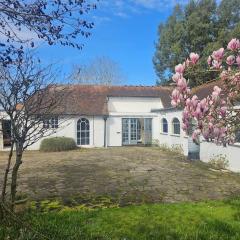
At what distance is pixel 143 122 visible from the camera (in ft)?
108

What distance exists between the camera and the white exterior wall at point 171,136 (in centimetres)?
2477

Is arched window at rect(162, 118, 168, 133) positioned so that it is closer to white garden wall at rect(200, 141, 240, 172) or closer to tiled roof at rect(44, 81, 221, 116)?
tiled roof at rect(44, 81, 221, 116)

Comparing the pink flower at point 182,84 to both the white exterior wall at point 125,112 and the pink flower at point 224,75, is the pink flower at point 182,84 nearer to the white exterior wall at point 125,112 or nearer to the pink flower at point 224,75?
the pink flower at point 224,75

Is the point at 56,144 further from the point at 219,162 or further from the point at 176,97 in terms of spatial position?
the point at 176,97

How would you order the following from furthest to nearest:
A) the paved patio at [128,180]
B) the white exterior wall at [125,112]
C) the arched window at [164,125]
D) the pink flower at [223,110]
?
the white exterior wall at [125,112], the arched window at [164,125], the paved patio at [128,180], the pink flower at [223,110]

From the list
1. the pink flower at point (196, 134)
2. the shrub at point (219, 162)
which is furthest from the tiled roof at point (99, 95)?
the pink flower at point (196, 134)

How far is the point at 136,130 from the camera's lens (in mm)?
33094

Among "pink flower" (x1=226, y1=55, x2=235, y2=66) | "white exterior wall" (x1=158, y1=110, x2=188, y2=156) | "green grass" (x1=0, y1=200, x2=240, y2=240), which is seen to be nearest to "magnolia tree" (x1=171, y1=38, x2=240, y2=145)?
"pink flower" (x1=226, y1=55, x2=235, y2=66)

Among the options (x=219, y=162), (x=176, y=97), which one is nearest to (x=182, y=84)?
(x=176, y=97)

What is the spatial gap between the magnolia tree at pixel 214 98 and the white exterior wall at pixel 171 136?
19307mm

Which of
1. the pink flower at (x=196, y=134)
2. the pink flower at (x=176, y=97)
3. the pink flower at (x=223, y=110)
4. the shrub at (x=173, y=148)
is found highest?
the pink flower at (x=176, y=97)

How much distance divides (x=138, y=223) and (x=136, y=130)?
81.1 ft

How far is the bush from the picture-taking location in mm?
28422

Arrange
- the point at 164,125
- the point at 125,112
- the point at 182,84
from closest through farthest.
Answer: the point at 182,84 < the point at 164,125 < the point at 125,112
